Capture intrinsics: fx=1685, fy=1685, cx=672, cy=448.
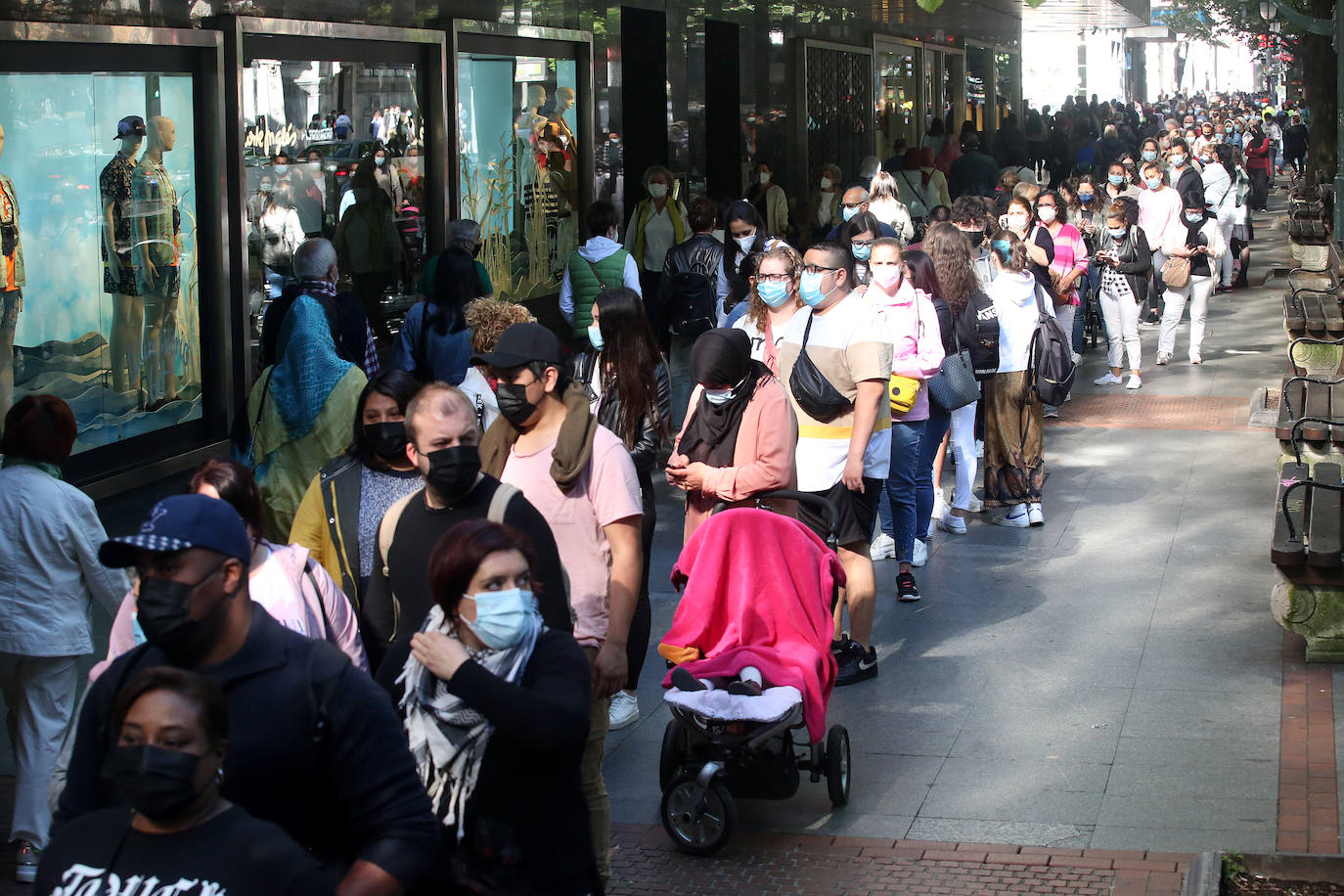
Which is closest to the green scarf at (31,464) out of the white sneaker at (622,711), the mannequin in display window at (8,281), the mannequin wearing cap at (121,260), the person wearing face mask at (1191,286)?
the white sneaker at (622,711)

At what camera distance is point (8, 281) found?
8156 mm

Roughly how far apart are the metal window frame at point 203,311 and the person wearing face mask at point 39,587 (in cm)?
300

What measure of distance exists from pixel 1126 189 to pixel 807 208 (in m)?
4.15

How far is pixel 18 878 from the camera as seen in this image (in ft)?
18.2

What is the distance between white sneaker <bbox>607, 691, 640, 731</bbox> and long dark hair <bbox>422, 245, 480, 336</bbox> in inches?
125

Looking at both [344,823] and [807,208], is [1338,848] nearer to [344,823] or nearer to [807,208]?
[344,823]

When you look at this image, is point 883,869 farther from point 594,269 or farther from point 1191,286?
point 1191,286

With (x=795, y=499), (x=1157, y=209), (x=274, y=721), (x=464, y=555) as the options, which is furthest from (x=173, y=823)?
(x=1157, y=209)

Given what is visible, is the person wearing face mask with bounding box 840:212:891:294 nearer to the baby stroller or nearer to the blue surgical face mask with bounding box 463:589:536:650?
the baby stroller

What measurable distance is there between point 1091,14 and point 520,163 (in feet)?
113

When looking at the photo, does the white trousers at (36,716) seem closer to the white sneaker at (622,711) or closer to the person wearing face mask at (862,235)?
the white sneaker at (622,711)

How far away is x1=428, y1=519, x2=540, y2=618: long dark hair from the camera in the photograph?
341cm

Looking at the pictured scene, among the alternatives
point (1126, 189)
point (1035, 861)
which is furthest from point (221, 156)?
point (1126, 189)

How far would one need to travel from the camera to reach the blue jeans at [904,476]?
8.65 m
